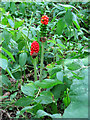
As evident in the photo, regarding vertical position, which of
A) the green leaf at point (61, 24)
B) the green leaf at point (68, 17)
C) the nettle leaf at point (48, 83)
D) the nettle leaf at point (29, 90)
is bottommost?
the nettle leaf at point (29, 90)

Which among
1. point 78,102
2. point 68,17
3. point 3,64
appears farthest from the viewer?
point 68,17

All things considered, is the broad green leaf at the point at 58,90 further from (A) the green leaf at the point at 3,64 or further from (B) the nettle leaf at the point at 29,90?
(A) the green leaf at the point at 3,64

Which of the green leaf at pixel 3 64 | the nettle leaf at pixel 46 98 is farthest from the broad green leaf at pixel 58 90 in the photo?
the green leaf at pixel 3 64

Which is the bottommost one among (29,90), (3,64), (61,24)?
(29,90)

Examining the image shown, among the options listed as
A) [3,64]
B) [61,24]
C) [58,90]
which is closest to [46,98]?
[58,90]

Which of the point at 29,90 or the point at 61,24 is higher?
the point at 61,24

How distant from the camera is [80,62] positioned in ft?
1.96

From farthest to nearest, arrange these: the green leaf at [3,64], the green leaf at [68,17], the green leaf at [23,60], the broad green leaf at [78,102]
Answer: the green leaf at [23,60]
the green leaf at [68,17]
the green leaf at [3,64]
the broad green leaf at [78,102]

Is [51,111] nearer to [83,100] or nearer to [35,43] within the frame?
[35,43]

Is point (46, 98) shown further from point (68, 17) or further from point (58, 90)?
point (68, 17)

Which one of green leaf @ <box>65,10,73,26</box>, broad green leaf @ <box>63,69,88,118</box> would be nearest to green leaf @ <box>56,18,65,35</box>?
green leaf @ <box>65,10,73,26</box>

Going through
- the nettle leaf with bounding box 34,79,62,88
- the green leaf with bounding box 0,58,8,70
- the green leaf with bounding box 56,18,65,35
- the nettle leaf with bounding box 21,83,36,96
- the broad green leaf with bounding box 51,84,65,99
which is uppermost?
the green leaf with bounding box 56,18,65,35

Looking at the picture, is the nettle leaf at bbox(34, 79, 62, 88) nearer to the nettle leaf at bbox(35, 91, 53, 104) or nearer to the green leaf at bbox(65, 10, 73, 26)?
the nettle leaf at bbox(35, 91, 53, 104)

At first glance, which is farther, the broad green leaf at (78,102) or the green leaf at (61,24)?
the green leaf at (61,24)
